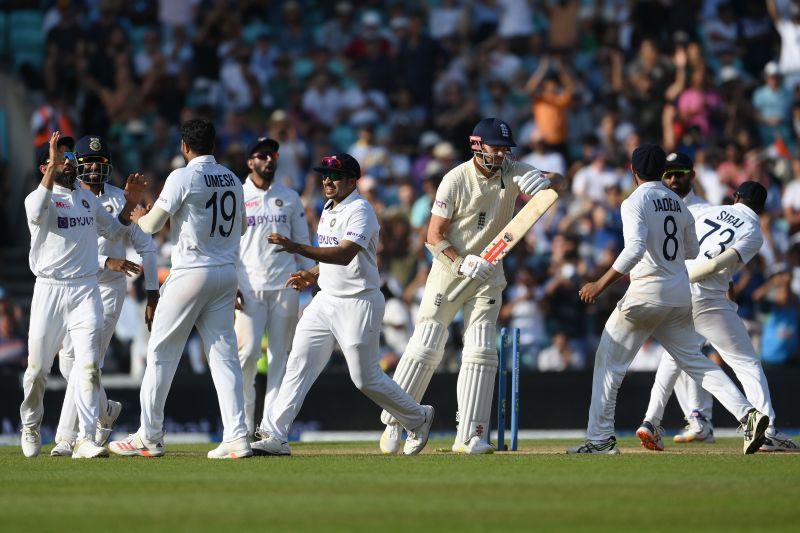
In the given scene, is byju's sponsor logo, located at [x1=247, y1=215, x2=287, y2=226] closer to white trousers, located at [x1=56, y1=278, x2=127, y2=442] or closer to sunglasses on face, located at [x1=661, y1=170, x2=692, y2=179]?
white trousers, located at [x1=56, y1=278, x2=127, y2=442]

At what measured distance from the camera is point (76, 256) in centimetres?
1120

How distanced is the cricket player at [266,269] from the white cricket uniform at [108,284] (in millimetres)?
1141

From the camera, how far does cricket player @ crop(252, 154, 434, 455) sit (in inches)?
435

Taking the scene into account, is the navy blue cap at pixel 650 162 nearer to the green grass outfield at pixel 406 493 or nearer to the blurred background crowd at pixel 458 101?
the green grass outfield at pixel 406 493

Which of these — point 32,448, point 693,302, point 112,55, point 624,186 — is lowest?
point 32,448

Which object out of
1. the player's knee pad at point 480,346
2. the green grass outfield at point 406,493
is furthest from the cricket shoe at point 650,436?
the player's knee pad at point 480,346

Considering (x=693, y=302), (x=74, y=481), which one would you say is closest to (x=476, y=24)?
(x=693, y=302)

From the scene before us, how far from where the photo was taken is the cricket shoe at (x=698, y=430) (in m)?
13.4

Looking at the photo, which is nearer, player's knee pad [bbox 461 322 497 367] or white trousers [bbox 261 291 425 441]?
white trousers [bbox 261 291 425 441]

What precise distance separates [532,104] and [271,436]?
39.7ft

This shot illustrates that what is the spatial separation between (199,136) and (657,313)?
12.5 feet

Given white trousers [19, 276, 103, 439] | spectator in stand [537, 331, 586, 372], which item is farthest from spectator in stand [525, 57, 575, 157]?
white trousers [19, 276, 103, 439]

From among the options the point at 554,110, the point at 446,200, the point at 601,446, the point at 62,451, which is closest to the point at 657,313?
the point at 601,446

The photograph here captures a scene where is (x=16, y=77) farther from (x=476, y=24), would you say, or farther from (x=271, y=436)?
(x=271, y=436)
